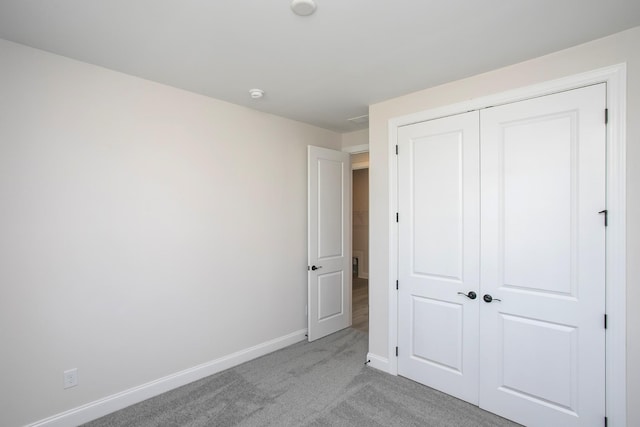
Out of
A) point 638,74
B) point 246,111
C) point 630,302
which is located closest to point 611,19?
point 638,74

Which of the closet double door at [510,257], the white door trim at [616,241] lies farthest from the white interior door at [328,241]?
the white door trim at [616,241]

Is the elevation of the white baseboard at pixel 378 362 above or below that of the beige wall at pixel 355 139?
below

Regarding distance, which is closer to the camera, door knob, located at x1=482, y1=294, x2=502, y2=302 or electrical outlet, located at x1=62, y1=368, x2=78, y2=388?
electrical outlet, located at x1=62, y1=368, x2=78, y2=388

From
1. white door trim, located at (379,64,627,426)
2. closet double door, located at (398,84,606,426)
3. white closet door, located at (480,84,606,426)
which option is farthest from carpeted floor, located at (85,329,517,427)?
white door trim, located at (379,64,627,426)

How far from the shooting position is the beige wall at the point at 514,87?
1828 mm

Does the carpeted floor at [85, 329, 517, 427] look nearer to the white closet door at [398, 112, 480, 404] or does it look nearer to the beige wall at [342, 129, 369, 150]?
the white closet door at [398, 112, 480, 404]

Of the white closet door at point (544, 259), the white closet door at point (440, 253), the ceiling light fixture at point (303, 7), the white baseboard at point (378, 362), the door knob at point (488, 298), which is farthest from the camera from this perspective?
the white baseboard at point (378, 362)

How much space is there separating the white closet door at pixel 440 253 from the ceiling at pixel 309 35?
56 centimetres

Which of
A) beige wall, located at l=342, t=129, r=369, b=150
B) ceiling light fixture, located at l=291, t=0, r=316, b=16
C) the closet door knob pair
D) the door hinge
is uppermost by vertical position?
ceiling light fixture, located at l=291, t=0, r=316, b=16

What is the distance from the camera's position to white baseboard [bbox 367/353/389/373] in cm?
296

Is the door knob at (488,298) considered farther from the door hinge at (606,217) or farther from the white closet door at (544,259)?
the door hinge at (606,217)

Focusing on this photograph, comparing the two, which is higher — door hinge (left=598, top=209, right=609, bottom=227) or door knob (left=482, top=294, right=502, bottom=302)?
door hinge (left=598, top=209, right=609, bottom=227)

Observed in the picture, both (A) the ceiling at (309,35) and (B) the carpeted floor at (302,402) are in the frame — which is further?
(B) the carpeted floor at (302,402)

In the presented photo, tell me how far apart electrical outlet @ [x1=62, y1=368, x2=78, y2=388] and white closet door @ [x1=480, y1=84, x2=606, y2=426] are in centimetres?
302
